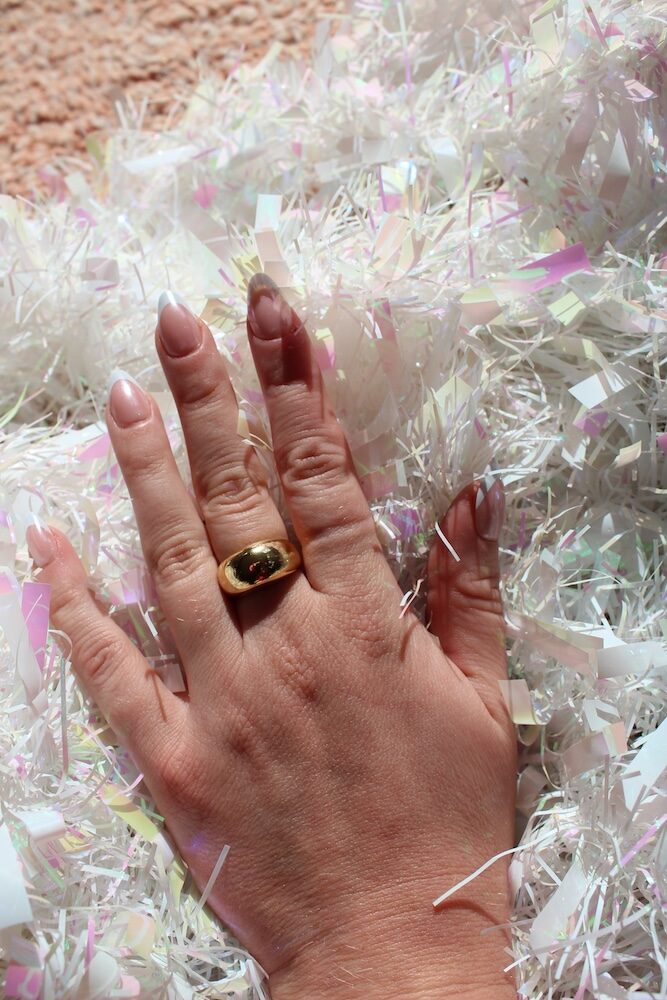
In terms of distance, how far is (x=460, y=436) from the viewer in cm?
67

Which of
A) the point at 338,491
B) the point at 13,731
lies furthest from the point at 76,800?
the point at 338,491

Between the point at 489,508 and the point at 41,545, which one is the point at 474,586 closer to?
the point at 489,508

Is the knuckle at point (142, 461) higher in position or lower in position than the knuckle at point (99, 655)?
higher

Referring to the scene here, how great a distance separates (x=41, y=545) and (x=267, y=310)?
0.94 feet

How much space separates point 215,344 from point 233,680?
0.97 feet

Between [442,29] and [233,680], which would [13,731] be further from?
[442,29]

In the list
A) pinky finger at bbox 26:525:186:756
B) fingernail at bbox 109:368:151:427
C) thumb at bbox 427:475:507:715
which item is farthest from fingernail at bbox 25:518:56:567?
thumb at bbox 427:475:507:715

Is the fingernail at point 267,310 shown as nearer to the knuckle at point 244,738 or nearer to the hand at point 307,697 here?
the hand at point 307,697

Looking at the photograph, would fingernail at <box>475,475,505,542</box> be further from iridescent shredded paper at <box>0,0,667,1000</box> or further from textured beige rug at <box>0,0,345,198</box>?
textured beige rug at <box>0,0,345,198</box>

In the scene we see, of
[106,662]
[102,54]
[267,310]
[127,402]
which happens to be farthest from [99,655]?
[102,54]

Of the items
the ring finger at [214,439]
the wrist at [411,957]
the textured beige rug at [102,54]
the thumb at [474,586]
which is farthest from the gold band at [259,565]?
the textured beige rug at [102,54]

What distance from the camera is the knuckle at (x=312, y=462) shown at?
0.67 meters

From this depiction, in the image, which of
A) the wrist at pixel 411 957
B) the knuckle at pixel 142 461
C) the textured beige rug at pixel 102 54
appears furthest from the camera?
the textured beige rug at pixel 102 54

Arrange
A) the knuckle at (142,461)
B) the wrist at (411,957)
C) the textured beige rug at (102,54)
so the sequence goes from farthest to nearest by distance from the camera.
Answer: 1. the textured beige rug at (102,54)
2. the knuckle at (142,461)
3. the wrist at (411,957)
